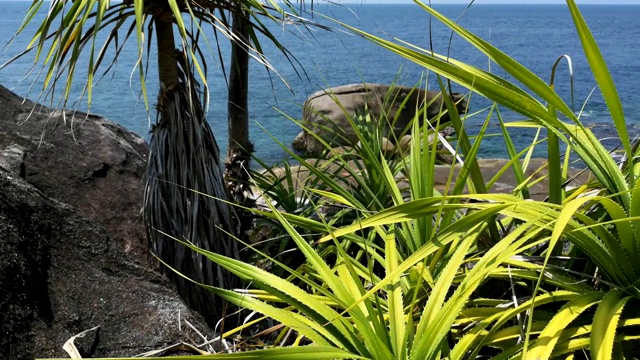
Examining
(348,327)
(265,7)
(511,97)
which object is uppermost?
(265,7)

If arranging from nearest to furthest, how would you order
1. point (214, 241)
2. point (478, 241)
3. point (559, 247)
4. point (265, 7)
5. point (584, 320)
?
point (584, 320) < point (559, 247) < point (478, 241) < point (265, 7) < point (214, 241)

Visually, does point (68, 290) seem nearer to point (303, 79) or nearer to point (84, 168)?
point (84, 168)

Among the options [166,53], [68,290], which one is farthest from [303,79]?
[68,290]

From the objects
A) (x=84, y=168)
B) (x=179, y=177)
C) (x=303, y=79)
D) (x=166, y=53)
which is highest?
(x=166, y=53)

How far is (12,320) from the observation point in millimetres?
1819

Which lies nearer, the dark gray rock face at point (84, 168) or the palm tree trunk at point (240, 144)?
the dark gray rock face at point (84, 168)

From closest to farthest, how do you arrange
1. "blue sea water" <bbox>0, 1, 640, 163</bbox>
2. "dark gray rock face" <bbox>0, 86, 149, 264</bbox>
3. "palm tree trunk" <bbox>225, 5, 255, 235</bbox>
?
"blue sea water" <bbox>0, 1, 640, 163</bbox>
"dark gray rock face" <bbox>0, 86, 149, 264</bbox>
"palm tree trunk" <bbox>225, 5, 255, 235</bbox>

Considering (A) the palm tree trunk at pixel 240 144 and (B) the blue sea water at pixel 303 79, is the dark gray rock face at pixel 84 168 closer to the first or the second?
(B) the blue sea water at pixel 303 79

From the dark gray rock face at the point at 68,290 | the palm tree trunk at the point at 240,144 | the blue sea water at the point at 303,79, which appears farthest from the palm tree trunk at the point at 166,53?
the dark gray rock face at the point at 68,290

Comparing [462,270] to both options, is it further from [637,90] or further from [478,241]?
[637,90]

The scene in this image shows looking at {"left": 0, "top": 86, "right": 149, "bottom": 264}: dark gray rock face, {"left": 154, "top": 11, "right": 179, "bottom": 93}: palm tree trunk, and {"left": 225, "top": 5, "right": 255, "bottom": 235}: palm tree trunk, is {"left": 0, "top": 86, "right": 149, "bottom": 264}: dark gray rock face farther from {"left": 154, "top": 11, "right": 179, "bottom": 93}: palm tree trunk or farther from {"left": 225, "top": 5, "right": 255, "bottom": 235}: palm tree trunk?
{"left": 154, "top": 11, "right": 179, "bottom": 93}: palm tree trunk

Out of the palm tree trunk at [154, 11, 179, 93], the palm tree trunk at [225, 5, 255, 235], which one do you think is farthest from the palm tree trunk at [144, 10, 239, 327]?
the palm tree trunk at [225, 5, 255, 235]

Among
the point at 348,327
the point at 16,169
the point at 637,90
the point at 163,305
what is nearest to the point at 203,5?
the point at 16,169

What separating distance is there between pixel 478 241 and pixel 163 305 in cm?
92
